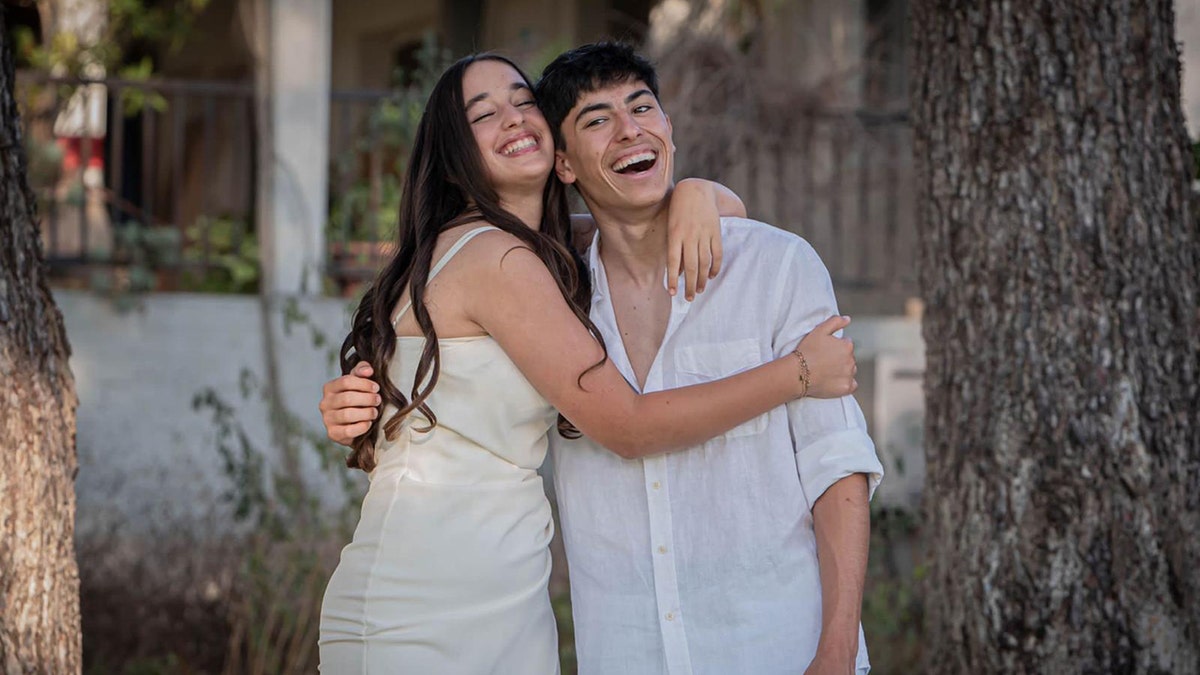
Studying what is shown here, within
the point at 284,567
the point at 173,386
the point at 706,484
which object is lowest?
the point at 284,567

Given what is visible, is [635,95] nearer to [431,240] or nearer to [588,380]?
[431,240]

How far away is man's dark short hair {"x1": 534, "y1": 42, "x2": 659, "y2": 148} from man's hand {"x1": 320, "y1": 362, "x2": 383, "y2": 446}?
2.15 feet

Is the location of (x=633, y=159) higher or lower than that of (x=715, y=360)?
higher

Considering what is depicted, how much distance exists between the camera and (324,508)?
6.91m

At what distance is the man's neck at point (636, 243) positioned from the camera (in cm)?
290

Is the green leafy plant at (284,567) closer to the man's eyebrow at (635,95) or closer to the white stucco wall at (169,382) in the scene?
the white stucco wall at (169,382)

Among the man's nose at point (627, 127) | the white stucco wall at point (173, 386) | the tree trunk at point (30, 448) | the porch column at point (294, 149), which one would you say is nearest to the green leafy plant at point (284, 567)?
the white stucco wall at point (173, 386)

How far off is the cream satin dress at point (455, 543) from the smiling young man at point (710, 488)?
5.6 inches

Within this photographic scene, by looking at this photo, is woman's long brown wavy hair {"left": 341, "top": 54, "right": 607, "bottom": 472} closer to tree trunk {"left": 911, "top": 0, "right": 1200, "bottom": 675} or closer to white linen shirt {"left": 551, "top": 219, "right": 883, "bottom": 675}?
white linen shirt {"left": 551, "top": 219, "right": 883, "bottom": 675}

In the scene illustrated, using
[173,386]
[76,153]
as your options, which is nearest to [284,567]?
[173,386]

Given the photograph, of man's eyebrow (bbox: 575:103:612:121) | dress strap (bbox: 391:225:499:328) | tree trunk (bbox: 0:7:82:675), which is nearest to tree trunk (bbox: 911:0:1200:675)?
man's eyebrow (bbox: 575:103:612:121)

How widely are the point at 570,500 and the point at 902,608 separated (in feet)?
9.97

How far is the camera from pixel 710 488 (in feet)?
8.75

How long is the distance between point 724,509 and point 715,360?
0.30 m
